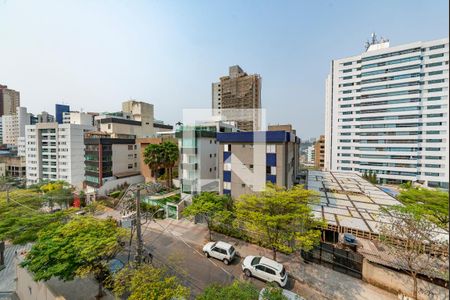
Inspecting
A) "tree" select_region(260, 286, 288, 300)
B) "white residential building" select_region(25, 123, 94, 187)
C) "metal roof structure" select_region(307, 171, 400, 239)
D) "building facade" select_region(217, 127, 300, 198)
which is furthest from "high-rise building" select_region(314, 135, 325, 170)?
"white residential building" select_region(25, 123, 94, 187)

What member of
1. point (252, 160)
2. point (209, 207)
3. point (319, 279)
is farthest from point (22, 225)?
point (319, 279)

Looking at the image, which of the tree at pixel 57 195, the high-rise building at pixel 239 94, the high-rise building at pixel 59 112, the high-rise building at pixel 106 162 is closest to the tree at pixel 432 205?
the tree at pixel 57 195

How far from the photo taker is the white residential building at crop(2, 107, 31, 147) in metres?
72.6

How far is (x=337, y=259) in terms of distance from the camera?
12297 millimetres

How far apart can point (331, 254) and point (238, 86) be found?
71.9 meters

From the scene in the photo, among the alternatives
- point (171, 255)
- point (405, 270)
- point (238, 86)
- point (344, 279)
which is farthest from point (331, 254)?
point (238, 86)

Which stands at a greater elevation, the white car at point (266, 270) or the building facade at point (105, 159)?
the building facade at point (105, 159)

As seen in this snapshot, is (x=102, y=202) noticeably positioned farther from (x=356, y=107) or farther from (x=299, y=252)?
(x=356, y=107)

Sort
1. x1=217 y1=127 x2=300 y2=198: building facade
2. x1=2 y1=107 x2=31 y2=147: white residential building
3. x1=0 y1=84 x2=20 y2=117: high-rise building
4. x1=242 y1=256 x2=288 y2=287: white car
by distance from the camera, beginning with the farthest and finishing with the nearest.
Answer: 1. x1=0 y1=84 x2=20 y2=117: high-rise building
2. x1=2 y1=107 x2=31 y2=147: white residential building
3. x1=217 y1=127 x2=300 y2=198: building facade
4. x1=242 y1=256 x2=288 y2=287: white car

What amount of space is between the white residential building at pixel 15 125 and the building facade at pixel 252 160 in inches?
3833

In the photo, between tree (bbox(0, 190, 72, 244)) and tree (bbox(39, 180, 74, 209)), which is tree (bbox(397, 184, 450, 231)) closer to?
tree (bbox(0, 190, 72, 244))

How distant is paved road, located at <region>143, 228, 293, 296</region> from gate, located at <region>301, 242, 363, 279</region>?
325 centimetres

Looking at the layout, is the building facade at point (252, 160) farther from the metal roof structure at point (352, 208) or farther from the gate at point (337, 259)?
the gate at point (337, 259)

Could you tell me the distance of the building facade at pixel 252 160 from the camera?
57.8ft
